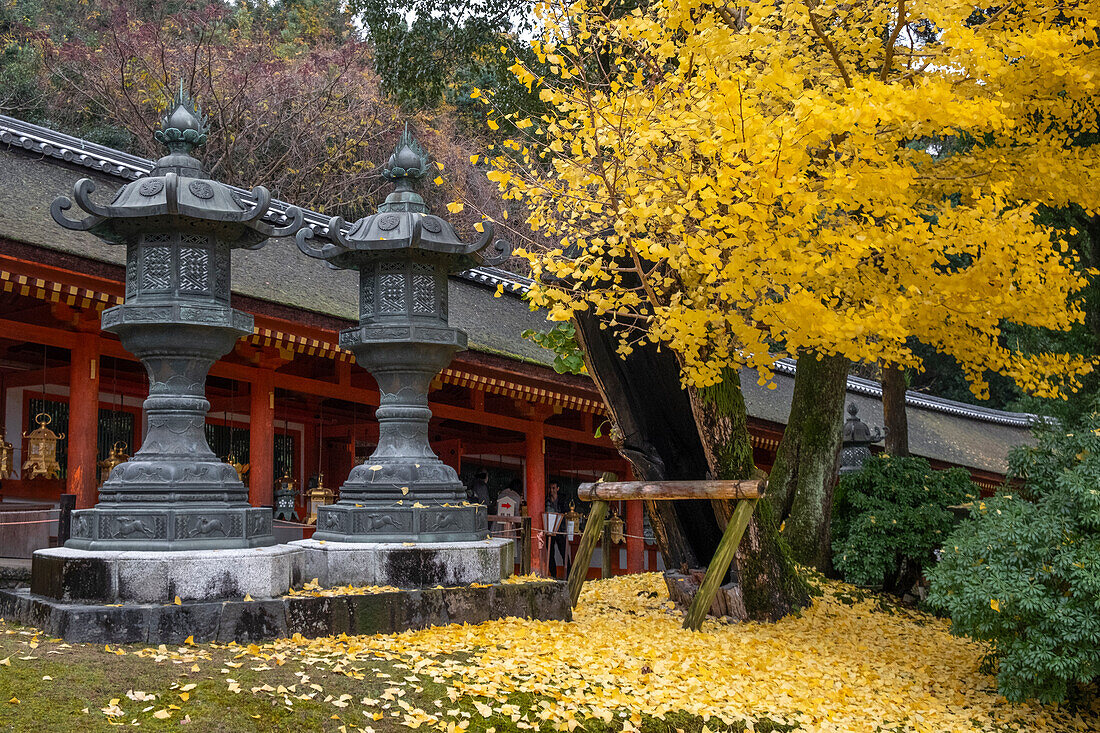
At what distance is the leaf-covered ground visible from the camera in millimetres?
4465

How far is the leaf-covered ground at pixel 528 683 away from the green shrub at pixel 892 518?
2.07 m

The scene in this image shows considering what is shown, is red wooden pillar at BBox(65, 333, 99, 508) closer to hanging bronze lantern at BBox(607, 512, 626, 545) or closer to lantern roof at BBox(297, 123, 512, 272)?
lantern roof at BBox(297, 123, 512, 272)

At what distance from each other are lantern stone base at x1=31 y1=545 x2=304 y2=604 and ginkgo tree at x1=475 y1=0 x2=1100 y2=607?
2.87 metres

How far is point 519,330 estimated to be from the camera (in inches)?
515

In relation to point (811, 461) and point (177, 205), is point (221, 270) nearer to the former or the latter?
point (177, 205)

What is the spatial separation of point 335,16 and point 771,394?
18.1 meters

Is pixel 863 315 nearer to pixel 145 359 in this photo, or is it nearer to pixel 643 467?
pixel 643 467

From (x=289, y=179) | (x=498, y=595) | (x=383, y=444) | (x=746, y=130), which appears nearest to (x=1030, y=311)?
(x=746, y=130)

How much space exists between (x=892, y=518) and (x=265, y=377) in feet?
23.4

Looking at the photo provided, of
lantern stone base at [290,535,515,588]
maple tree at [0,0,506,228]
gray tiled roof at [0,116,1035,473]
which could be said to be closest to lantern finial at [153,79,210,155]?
gray tiled roof at [0,116,1035,473]

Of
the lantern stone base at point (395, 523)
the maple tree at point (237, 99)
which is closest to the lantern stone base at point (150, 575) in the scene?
the lantern stone base at point (395, 523)

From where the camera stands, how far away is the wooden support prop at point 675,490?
7.82 meters

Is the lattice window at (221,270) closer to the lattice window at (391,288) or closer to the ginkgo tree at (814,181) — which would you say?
the lattice window at (391,288)

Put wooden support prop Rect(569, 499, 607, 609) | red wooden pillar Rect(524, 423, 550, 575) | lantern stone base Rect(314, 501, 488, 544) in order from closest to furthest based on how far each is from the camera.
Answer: lantern stone base Rect(314, 501, 488, 544) < wooden support prop Rect(569, 499, 607, 609) < red wooden pillar Rect(524, 423, 550, 575)
